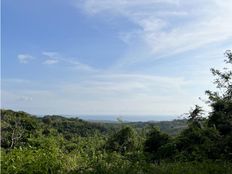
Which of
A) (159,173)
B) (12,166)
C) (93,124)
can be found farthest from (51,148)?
(93,124)

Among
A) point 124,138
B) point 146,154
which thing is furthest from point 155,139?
point 146,154

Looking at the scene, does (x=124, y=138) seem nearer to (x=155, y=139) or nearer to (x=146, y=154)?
(x=155, y=139)

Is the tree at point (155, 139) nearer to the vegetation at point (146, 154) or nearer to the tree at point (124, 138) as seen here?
the vegetation at point (146, 154)

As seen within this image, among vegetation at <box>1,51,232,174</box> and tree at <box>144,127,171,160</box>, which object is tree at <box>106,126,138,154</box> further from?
tree at <box>144,127,171,160</box>

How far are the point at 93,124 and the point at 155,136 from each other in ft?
88.0

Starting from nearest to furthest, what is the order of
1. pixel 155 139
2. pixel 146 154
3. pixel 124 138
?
pixel 146 154
pixel 155 139
pixel 124 138

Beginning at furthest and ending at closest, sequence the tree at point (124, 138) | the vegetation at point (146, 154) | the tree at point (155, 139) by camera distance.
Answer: the tree at point (124, 138) < the tree at point (155, 139) < the vegetation at point (146, 154)

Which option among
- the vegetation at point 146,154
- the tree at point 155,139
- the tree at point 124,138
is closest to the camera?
the vegetation at point 146,154

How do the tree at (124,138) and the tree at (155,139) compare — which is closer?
the tree at (155,139)

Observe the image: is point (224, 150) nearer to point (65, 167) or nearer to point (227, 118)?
point (227, 118)

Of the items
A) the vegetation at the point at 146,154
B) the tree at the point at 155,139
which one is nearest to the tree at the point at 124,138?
the vegetation at the point at 146,154

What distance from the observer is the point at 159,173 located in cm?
768

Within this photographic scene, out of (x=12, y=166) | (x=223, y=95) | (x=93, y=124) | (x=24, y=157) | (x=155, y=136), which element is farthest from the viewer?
(x=93, y=124)

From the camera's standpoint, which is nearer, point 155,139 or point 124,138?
point 155,139
